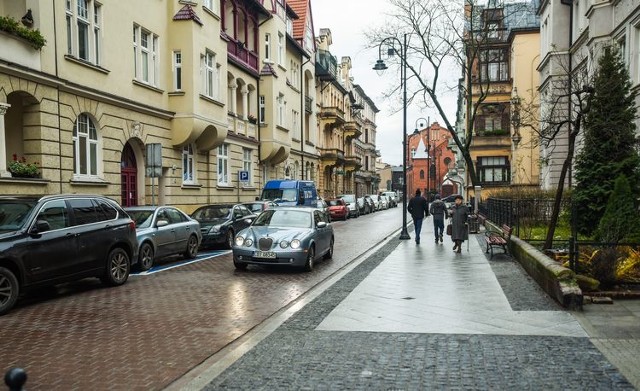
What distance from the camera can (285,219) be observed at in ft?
45.0

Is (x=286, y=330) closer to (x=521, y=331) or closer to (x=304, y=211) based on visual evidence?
(x=521, y=331)

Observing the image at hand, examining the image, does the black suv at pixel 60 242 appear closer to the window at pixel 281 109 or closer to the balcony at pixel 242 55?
the balcony at pixel 242 55

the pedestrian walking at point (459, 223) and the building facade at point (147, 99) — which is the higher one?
the building facade at point (147, 99)

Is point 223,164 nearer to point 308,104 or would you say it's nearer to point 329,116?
point 308,104

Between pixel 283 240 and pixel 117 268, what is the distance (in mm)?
3550

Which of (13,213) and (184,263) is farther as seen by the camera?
(184,263)

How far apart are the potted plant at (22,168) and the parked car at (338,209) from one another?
79.1 ft

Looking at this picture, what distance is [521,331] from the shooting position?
22.9 ft

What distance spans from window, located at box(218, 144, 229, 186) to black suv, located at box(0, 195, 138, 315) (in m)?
16.5

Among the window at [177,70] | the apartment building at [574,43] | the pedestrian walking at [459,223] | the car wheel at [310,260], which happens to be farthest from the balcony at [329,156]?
the car wheel at [310,260]

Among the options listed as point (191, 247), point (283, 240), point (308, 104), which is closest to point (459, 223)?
point (283, 240)

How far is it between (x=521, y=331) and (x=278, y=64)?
100ft

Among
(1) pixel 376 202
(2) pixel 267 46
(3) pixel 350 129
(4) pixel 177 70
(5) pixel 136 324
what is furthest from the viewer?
(3) pixel 350 129

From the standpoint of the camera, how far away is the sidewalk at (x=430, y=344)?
17.0 ft
